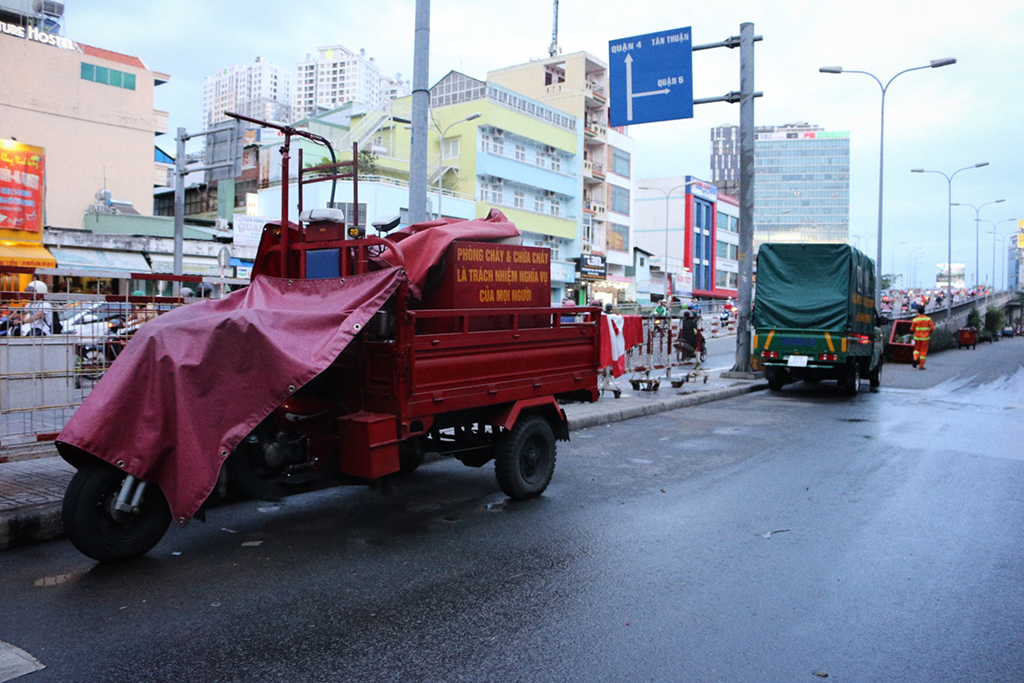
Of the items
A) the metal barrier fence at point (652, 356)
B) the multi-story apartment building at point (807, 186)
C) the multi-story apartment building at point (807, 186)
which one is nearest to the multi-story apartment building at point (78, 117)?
the metal barrier fence at point (652, 356)

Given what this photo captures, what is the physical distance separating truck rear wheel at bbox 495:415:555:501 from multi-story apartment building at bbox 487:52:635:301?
46.1 m

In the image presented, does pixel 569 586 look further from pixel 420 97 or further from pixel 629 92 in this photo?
pixel 629 92

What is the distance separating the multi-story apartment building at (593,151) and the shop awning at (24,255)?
1369 inches

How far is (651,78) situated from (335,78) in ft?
539

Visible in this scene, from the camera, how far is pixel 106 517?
15.2 ft

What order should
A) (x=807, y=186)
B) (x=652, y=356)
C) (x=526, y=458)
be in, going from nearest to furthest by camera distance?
(x=526, y=458)
(x=652, y=356)
(x=807, y=186)

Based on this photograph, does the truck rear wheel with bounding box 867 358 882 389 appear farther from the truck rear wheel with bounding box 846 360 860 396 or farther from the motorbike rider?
the motorbike rider

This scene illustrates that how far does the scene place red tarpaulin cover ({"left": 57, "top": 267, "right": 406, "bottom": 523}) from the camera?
4523 millimetres

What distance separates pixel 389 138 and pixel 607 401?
3459 centimetres

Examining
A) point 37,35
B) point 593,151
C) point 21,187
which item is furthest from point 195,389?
point 593,151

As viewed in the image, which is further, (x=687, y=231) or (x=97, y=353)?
(x=687, y=231)

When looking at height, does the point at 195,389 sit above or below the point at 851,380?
above

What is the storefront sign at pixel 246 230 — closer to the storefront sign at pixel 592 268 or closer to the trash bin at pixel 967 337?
the storefront sign at pixel 592 268

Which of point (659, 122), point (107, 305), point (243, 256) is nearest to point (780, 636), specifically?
point (107, 305)
